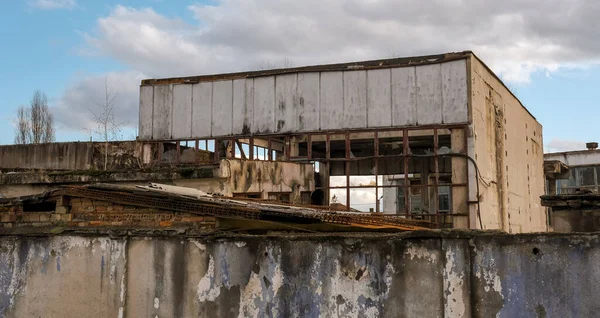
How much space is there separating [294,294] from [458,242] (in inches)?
69.0

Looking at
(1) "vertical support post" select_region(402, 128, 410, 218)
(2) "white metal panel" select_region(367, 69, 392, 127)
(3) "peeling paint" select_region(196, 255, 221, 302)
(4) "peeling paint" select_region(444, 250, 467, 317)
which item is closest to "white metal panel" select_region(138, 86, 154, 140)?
(2) "white metal panel" select_region(367, 69, 392, 127)

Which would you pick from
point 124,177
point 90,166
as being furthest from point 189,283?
point 90,166

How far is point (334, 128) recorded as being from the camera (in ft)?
57.1

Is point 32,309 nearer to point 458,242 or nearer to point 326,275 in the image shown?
point 326,275

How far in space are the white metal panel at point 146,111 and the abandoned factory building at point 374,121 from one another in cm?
3

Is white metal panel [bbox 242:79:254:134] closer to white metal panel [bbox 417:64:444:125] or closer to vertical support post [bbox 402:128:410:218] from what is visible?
vertical support post [bbox 402:128:410:218]

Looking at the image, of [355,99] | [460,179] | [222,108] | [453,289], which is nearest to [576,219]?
[460,179]

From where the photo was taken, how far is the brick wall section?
7.14 m

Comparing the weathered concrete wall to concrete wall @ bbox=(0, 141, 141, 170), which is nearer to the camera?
the weathered concrete wall

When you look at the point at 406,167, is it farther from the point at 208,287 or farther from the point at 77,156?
the point at 208,287

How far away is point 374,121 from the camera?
17047 millimetres

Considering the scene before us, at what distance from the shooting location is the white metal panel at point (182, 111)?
19062mm

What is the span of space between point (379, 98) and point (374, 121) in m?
0.70

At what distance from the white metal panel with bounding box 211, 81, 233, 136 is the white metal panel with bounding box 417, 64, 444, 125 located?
6.11 m
